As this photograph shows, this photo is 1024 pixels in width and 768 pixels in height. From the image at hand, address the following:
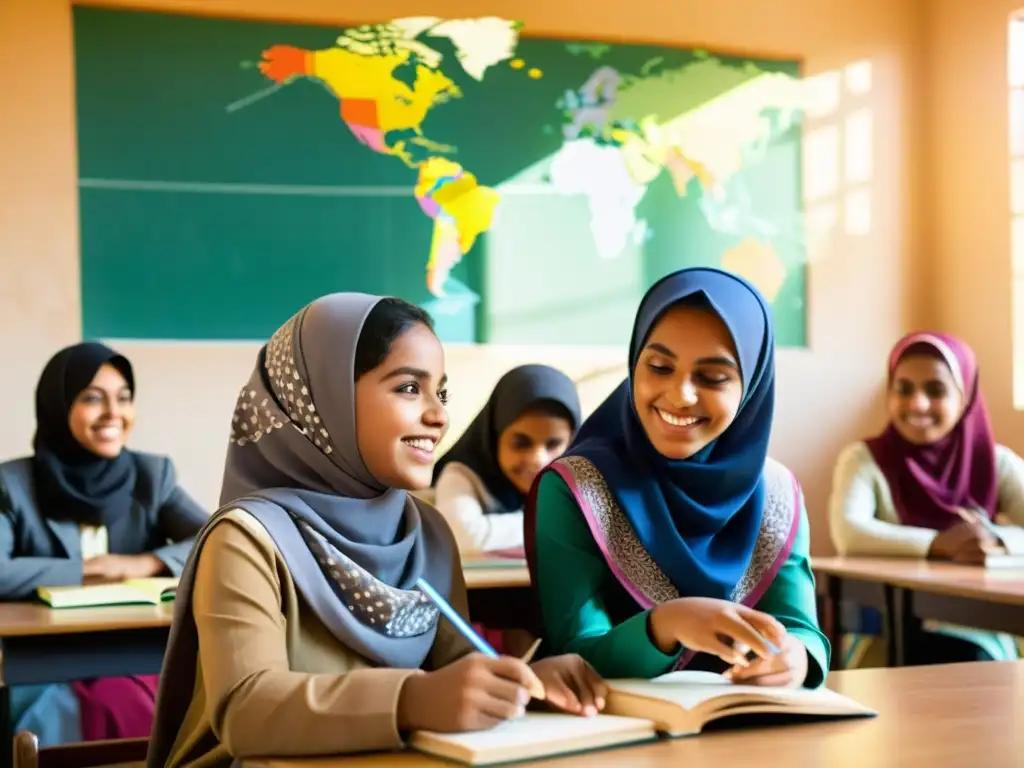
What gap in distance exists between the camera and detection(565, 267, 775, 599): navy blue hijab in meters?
1.63

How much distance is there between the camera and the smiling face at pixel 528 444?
3504 mm

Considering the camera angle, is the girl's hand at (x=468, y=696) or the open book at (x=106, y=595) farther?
the open book at (x=106, y=595)

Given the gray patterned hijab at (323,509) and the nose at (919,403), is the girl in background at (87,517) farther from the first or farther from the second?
the nose at (919,403)

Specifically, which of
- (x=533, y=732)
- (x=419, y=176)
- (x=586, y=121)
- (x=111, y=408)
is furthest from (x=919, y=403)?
(x=533, y=732)

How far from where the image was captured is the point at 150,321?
14.7ft

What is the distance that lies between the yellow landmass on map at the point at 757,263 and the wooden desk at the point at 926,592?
198cm

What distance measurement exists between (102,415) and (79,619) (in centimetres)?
124

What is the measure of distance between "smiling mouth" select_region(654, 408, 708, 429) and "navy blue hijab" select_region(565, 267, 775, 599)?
0.17 feet

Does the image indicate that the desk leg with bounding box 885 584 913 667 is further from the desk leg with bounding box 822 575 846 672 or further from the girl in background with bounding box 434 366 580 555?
the girl in background with bounding box 434 366 580 555

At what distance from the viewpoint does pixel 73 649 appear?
2.17 meters

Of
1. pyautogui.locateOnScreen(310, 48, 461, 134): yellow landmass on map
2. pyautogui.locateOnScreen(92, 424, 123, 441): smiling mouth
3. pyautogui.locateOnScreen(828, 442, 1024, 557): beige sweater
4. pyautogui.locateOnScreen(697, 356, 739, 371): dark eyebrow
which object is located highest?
pyautogui.locateOnScreen(310, 48, 461, 134): yellow landmass on map

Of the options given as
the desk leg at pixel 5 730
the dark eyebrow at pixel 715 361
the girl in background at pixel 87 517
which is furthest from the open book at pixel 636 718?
the girl in background at pixel 87 517

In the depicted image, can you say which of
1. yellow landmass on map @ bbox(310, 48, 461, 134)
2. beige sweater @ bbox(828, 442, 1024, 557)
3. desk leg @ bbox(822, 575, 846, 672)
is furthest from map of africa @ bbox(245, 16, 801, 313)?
desk leg @ bbox(822, 575, 846, 672)

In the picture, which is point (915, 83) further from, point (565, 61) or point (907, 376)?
point (907, 376)
